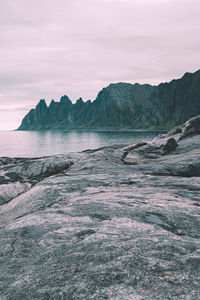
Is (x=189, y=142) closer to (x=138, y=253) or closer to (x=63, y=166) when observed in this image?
(x=63, y=166)

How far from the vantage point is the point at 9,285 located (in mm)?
5320

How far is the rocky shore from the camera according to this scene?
485 centimetres

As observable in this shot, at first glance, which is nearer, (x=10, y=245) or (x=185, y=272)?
(x=185, y=272)

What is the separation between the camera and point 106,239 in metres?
6.93

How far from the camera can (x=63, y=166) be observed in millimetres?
23375

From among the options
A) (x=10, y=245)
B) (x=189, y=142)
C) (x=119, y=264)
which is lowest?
(x=10, y=245)

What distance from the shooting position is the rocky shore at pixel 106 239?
15.9ft

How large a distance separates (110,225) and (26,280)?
11.0 ft

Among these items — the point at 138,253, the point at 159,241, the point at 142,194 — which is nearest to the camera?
the point at 138,253

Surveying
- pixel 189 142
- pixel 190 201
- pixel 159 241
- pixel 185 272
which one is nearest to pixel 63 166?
pixel 189 142

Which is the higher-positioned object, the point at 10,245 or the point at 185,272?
the point at 185,272

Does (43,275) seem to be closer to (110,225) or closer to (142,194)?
(110,225)

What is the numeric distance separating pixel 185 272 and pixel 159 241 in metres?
1.46

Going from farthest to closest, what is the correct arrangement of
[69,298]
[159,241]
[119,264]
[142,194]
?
[142,194] < [159,241] < [119,264] < [69,298]
